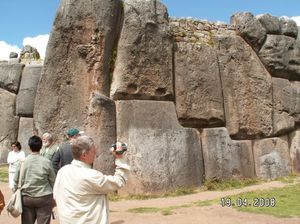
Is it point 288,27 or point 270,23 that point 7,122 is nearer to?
point 270,23

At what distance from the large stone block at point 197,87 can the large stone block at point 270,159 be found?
1.47 meters

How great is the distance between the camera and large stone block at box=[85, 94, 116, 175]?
31.5 feet

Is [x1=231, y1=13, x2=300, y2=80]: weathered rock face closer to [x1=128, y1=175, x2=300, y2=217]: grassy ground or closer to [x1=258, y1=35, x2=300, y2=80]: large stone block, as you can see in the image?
[x1=258, y1=35, x2=300, y2=80]: large stone block

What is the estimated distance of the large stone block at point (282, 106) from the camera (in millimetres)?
12367

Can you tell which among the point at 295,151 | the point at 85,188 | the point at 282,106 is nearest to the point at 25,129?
the point at 282,106

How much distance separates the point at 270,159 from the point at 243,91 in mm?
2037

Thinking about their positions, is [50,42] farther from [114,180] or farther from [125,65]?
[114,180]

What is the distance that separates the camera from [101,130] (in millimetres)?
9648

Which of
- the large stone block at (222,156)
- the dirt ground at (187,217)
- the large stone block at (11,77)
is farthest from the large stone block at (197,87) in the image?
the large stone block at (11,77)

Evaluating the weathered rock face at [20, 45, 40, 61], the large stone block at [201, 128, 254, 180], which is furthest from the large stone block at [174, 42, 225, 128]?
the weathered rock face at [20, 45, 40, 61]

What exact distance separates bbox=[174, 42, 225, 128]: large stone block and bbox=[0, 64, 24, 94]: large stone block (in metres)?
7.24

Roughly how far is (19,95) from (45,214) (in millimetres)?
11012

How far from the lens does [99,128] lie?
9.64m

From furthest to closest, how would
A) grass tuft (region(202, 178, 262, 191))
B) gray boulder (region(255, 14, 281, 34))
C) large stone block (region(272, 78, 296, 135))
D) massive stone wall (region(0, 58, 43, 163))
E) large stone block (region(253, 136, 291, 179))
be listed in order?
massive stone wall (region(0, 58, 43, 163)) → gray boulder (region(255, 14, 281, 34)) → large stone block (region(272, 78, 296, 135)) → large stone block (region(253, 136, 291, 179)) → grass tuft (region(202, 178, 262, 191))
